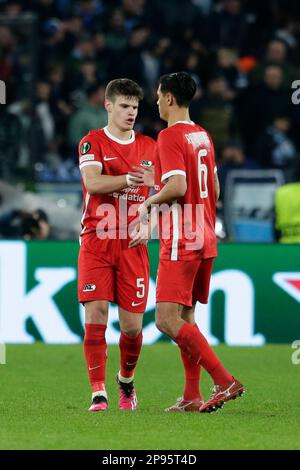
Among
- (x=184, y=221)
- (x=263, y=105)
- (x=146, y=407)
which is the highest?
(x=263, y=105)

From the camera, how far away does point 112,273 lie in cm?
859

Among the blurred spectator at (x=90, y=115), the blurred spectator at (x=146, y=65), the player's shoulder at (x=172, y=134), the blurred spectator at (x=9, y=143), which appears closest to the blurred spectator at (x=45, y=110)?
the blurred spectator at (x=146, y=65)

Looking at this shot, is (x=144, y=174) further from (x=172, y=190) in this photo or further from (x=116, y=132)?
(x=172, y=190)

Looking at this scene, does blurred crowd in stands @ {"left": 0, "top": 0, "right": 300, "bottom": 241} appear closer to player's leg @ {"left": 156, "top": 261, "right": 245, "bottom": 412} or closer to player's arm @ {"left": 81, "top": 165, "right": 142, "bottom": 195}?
player's arm @ {"left": 81, "top": 165, "right": 142, "bottom": 195}

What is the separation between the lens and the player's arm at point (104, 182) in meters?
8.36

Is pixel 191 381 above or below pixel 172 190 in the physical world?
below

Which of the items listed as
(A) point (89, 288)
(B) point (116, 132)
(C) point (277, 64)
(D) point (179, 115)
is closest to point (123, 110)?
(B) point (116, 132)

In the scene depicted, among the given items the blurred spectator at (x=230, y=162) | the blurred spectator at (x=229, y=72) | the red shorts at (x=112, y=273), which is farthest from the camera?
the blurred spectator at (x=229, y=72)

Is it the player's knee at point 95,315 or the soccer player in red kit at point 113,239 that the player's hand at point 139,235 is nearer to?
the soccer player in red kit at point 113,239

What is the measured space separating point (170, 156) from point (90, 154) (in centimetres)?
69

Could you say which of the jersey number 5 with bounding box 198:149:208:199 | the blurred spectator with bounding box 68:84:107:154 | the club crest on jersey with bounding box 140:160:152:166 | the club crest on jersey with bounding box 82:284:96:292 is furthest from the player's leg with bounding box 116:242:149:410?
the blurred spectator with bounding box 68:84:107:154

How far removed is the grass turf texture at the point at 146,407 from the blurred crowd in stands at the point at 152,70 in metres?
5.07
